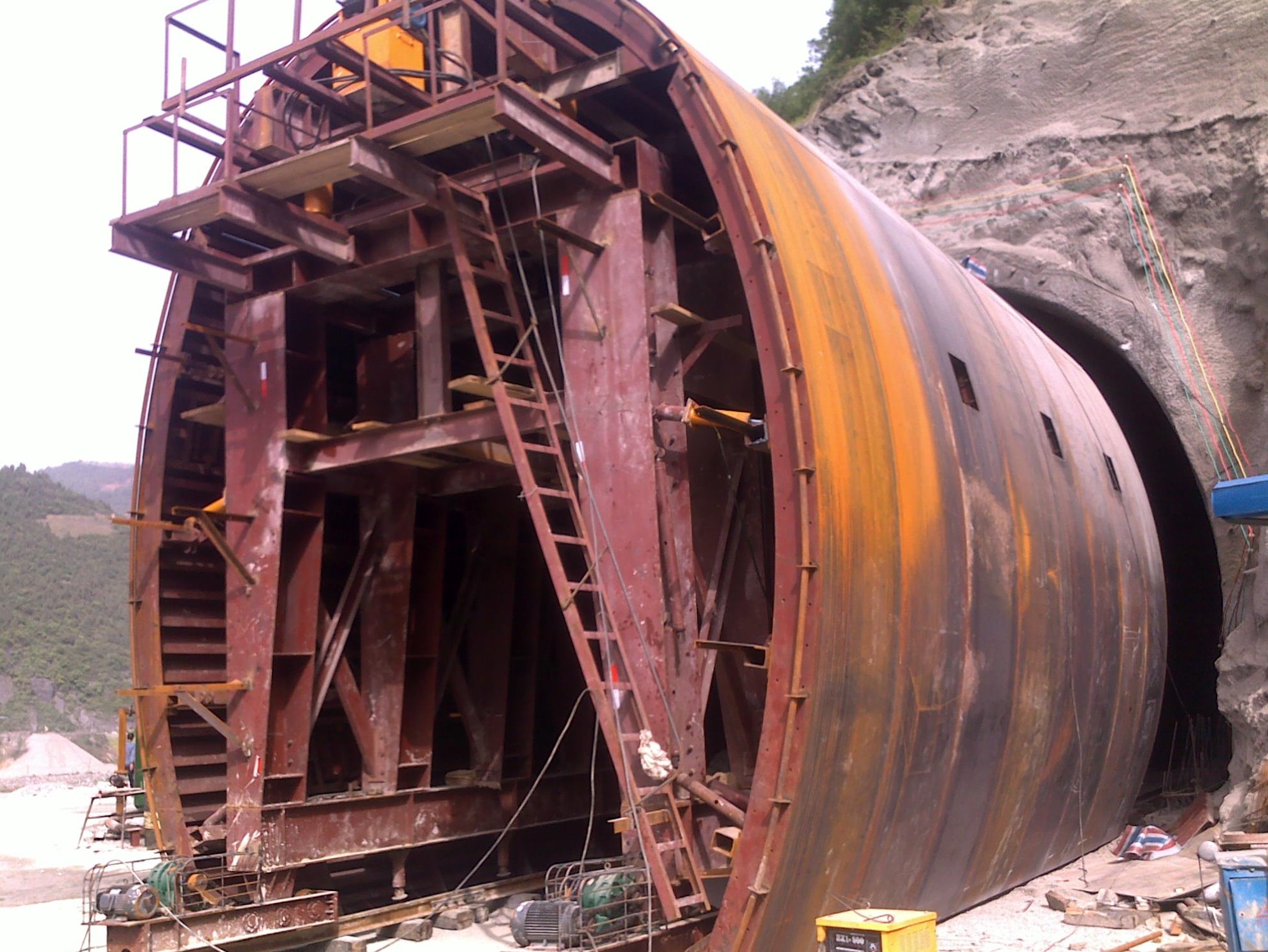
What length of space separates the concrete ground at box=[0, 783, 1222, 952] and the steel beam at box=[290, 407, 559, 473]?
14.2 ft

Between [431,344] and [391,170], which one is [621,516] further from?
[391,170]

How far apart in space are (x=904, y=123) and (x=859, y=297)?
589 inches

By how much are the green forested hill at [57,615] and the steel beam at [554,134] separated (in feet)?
172

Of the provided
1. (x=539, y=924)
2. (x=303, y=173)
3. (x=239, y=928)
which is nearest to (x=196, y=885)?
(x=239, y=928)

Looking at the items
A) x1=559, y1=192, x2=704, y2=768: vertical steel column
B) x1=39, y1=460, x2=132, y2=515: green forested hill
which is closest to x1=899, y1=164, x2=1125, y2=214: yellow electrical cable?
x1=559, y1=192, x2=704, y2=768: vertical steel column

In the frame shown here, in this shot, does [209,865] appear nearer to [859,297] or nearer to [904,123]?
[859,297]

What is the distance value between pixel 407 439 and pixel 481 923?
488cm

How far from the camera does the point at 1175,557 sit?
23812mm

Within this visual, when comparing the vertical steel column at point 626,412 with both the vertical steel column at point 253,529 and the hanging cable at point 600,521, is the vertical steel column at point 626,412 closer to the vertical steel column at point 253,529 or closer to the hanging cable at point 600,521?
the hanging cable at point 600,521

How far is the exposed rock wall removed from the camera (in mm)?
17469

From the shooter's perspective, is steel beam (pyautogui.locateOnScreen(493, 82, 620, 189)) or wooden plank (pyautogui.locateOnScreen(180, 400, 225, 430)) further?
wooden plank (pyautogui.locateOnScreen(180, 400, 225, 430))

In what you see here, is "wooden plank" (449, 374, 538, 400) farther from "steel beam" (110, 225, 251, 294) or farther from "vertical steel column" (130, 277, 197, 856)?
"vertical steel column" (130, 277, 197, 856)

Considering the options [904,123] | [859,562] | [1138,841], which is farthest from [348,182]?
[904,123]

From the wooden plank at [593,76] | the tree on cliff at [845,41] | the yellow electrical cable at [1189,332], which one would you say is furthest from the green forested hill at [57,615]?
the wooden plank at [593,76]
